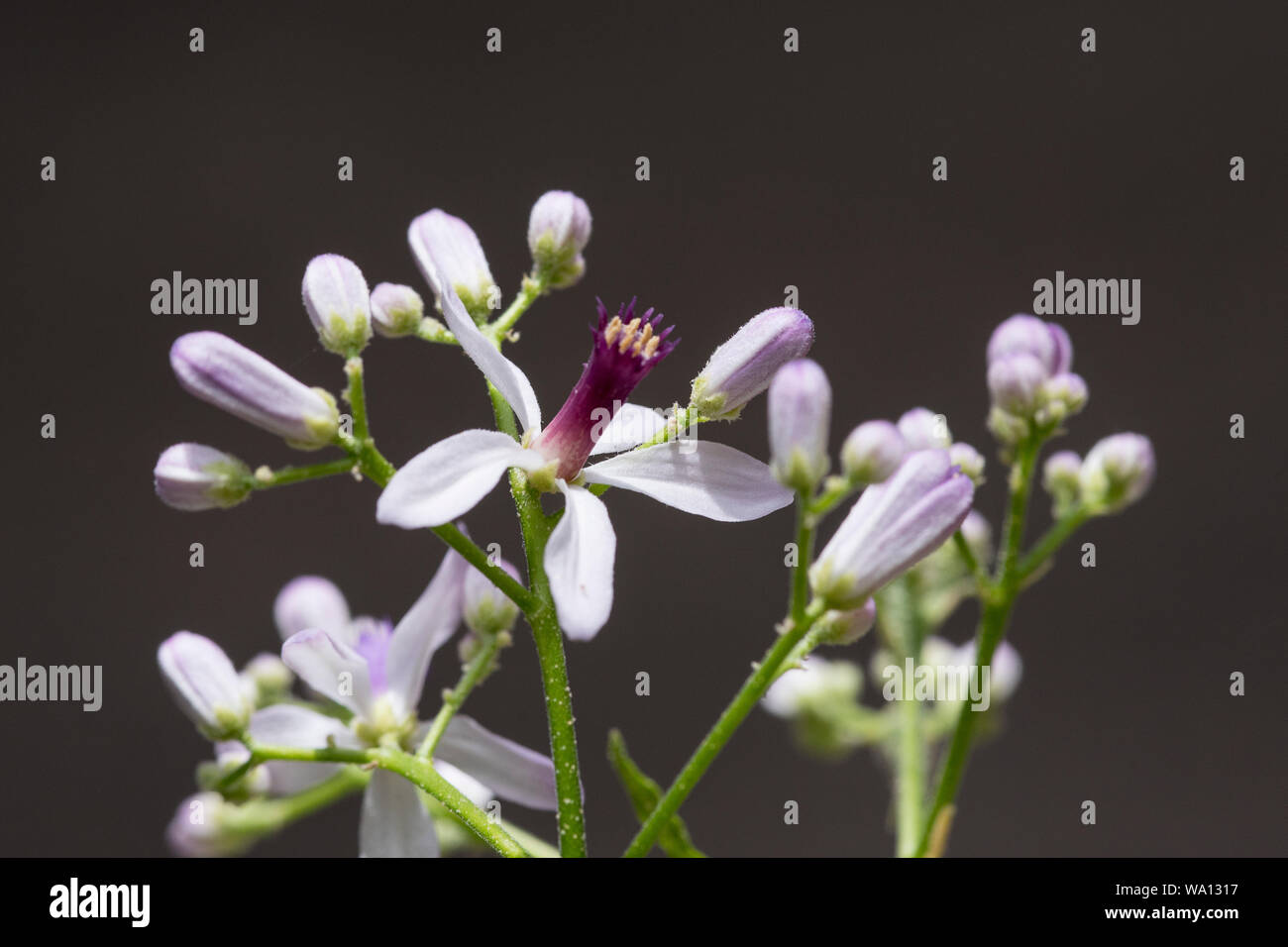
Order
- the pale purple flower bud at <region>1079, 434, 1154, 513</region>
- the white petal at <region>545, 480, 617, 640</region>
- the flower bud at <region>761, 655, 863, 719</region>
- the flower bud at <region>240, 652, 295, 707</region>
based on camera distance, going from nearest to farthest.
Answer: the white petal at <region>545, 480, 617, 640</region> → the pale purple flower bud at <region>1079, 434, 1154, 513</region> → the flower bud at <region>240, 652, 295, 707</region> → the flower bud at <region>761, 655, 863, 719</region>

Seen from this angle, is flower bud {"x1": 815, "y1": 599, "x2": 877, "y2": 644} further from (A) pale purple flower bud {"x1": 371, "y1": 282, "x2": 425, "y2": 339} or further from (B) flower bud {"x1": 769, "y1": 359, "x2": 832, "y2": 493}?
(A) pale purple flower bud {"x1": 371, "y1": 282, "x2": 425, "y2": 339}

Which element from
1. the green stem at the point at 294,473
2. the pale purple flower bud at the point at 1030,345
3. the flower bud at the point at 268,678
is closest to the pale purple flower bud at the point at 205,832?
the flower bud at the point at 268,678

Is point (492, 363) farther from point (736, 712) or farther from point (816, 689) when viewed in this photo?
point (816, 689)

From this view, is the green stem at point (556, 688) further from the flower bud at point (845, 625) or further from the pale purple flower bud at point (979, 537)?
the pale purple flower bud at point (979, 537)

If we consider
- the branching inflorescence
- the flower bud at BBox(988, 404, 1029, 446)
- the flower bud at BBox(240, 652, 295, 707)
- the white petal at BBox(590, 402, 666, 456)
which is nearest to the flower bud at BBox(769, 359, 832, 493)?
the branching inflorescence
